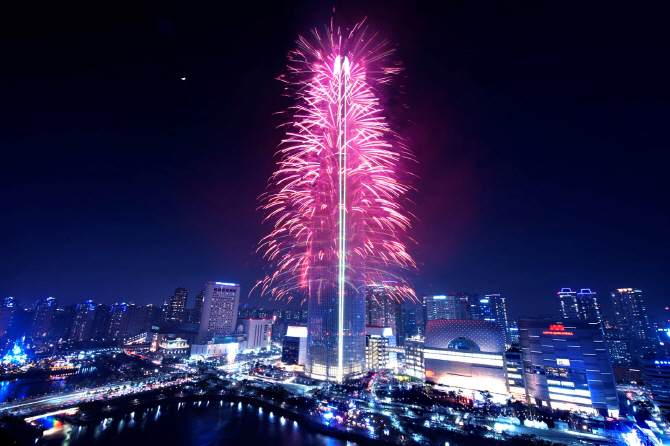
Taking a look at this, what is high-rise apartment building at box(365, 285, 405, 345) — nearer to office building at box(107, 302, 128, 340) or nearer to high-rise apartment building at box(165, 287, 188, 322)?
high-rise apartment building at box(165, 287, 188, 322)

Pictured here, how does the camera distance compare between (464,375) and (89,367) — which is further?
(89,367)

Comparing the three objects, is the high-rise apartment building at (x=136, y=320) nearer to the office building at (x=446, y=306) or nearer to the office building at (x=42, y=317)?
the office building at (x=42, y=317)

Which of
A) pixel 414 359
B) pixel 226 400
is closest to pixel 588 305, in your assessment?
pixel 414 359

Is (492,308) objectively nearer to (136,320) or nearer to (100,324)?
(136,320)

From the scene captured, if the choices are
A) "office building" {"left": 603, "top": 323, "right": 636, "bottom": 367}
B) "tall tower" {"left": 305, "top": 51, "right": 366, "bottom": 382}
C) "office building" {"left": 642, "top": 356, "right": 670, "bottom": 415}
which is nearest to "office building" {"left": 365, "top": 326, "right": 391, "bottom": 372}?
"tall tower" {"left": 305, "top": 51, "right": 366, "bottom": 382}

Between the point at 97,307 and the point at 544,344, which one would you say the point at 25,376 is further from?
the point at 544,344

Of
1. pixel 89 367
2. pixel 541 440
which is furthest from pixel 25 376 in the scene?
pixel 541 440
